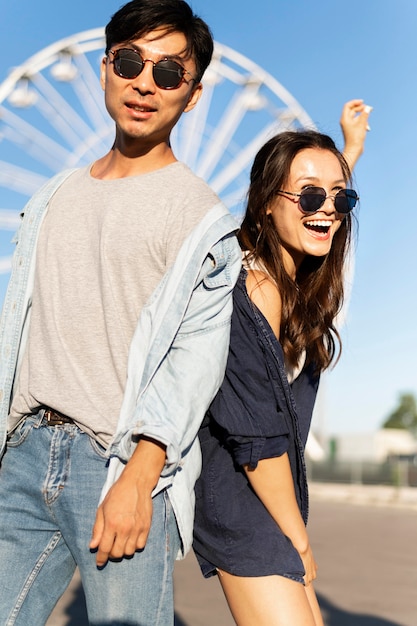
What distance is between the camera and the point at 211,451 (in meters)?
2.46

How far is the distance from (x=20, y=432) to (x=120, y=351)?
303 millimetres

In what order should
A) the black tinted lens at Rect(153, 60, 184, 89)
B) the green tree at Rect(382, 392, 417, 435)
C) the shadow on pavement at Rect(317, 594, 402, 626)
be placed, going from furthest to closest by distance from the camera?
the green tree at Rect(382, 392, 417, 435), the shadow on pavement at Rect(317, 594, 402, 626), the black tinted lens at Rect(153, 60, 184, 89)

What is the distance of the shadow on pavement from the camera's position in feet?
19.0

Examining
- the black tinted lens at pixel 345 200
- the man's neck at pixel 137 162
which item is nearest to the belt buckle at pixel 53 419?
the man's neck at pixel 137 162

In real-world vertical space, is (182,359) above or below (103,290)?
below

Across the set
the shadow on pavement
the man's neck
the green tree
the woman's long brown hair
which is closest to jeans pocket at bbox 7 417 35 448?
the man's neck

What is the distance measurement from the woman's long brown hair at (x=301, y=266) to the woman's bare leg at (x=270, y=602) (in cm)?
60

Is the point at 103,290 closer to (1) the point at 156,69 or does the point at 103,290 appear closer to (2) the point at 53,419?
(2) the point at 53,419

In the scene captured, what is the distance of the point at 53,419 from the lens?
2.16m

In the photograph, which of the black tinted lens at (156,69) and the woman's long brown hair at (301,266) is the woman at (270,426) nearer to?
the woman's long brown hair at (301,266)

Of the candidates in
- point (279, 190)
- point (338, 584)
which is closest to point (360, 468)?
point (338, 584)

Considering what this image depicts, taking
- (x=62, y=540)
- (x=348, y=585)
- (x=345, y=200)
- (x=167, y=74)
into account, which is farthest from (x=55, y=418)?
(x=348, y=585)

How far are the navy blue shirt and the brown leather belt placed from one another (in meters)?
0.41

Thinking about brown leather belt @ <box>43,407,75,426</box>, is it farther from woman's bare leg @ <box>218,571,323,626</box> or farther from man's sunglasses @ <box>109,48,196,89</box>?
man's sunglasses @ <box>109,48,196,89</box>
